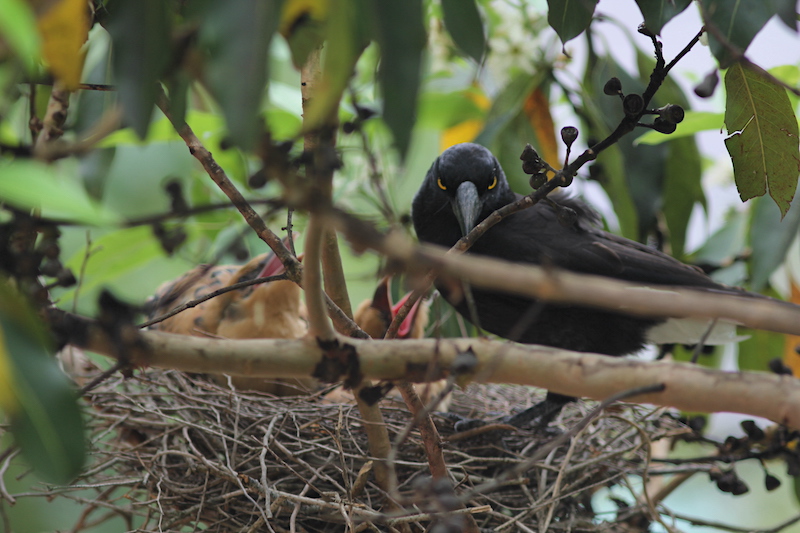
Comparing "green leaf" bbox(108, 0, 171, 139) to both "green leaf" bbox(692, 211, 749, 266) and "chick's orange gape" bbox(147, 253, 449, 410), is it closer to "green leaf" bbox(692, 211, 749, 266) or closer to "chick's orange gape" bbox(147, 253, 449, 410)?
"chick's orange gape" bbox(147, 253, 449, 410)

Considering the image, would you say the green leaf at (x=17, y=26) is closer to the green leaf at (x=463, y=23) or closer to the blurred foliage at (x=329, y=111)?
the blurred foliage at (x=329, y=111)

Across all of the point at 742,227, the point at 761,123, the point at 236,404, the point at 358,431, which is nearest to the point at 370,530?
the point at 358,431

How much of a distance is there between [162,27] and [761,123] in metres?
0.79

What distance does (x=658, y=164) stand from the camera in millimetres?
2018

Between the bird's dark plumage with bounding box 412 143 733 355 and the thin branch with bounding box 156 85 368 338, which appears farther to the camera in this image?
the bird's dark plumage with bounding box 412 143 733 355

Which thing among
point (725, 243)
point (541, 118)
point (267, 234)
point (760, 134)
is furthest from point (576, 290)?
point (725, 243)

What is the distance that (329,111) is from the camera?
52cm

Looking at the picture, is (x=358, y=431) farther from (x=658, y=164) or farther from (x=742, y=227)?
(x=742, y=227)

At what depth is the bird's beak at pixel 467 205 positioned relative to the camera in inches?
61.2

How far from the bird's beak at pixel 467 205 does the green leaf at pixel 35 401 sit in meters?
1.09

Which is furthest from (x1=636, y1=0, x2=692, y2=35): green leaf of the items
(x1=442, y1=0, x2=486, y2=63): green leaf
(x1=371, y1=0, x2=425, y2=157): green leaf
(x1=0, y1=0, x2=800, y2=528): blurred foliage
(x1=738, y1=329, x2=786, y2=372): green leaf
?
(x1=738, y1=329, x2=786, y2=372): green leaf

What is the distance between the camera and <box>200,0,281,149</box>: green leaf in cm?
48

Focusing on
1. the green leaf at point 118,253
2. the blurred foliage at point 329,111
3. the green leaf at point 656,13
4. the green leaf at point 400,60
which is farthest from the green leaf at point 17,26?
the green leaf at point 118,253

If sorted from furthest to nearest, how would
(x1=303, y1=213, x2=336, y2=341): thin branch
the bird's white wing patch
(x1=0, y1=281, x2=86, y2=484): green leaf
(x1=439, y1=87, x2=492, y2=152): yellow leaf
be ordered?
(x1=439, y1=87, x2=492, y2=152): yellow leaf < the bird's white wing patch < (x1=303, y1=213, x2=336, y2=341): thin branch < (x1=0, y1=281, x2=86, y2=484): green leaf
